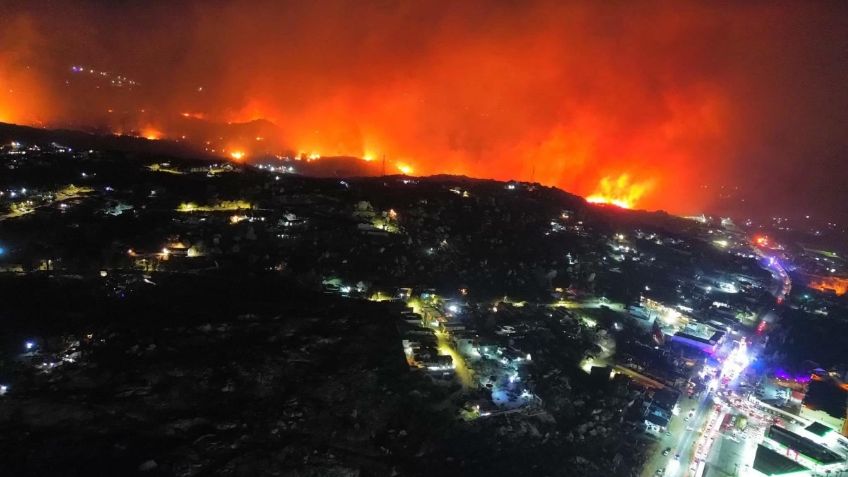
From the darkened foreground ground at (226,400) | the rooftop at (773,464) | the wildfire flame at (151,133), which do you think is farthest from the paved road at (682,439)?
the wildfire flame at (151,133)

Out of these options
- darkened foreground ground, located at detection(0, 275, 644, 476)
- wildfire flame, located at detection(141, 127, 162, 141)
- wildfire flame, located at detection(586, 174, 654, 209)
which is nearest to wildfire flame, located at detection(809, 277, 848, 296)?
wildfire flame, located at detection(586, 174, 654, 209)

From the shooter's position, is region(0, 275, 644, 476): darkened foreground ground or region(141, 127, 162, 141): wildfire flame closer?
region(0, 275, 644, 476): darkened foreground ground

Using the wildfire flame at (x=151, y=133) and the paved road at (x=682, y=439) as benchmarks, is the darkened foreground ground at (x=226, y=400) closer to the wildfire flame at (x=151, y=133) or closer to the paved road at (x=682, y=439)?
the paved road at (x=682, y=439)

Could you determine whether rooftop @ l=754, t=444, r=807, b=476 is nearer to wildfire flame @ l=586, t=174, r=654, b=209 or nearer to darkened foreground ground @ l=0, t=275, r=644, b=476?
darkened foreground ground @ l=0, t=275, r=644, b=476

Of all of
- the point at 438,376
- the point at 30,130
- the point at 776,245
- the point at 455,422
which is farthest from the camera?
the point at 776,245

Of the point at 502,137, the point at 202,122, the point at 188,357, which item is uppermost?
the point at 502,137

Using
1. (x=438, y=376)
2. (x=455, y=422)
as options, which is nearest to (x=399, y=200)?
(x=438, y=376)

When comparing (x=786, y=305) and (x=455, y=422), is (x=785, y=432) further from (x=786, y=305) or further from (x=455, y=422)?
(x=786, y=305)

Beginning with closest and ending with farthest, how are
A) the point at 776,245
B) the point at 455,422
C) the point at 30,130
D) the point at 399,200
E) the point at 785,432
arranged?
the point at 455,422, the point at 785,432, the point at 399,200, the point at 30,130, the point at 776,245

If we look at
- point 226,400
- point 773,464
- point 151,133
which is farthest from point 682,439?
point 151,133

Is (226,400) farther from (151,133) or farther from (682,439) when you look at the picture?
(151,133)
